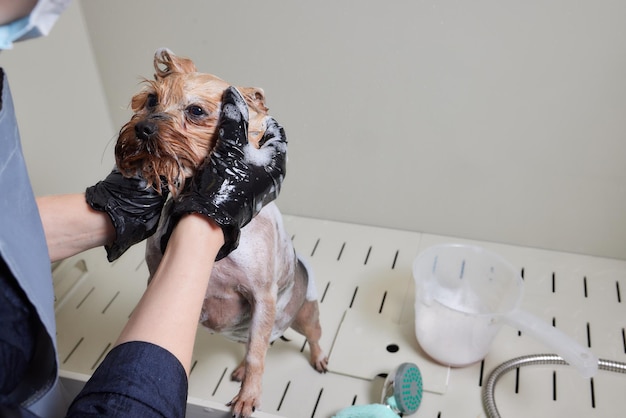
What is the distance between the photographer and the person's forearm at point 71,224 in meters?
1.04

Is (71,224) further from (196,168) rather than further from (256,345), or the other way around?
(256,345)

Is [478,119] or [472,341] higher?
[478,119]

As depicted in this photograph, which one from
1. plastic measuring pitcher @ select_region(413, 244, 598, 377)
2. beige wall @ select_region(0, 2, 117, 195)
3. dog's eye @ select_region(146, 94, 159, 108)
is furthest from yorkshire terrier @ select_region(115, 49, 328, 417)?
beige wall @ select_region(0, 2, 117, 195)

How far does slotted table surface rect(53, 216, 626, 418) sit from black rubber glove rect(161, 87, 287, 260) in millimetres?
507

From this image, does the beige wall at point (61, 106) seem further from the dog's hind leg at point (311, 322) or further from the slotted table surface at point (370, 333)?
the dog's hind leg at point (311, 322)

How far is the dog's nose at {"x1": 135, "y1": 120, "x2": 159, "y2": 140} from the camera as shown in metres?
0.88

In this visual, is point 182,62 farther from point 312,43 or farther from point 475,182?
point 475,182

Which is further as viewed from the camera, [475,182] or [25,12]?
[475,182]

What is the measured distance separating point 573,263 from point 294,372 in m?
0.87

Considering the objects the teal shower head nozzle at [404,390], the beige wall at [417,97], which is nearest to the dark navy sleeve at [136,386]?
the teal shower head nozzle at [404,390]

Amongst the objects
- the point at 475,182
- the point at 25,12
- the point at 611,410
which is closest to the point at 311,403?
the point at 611,410

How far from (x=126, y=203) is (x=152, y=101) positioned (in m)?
0.19

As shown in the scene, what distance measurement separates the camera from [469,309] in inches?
61.5

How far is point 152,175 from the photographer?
958 mm
